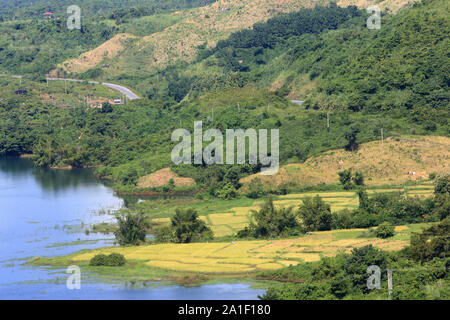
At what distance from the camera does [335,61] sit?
330ft

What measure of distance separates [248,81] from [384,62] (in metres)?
28.5

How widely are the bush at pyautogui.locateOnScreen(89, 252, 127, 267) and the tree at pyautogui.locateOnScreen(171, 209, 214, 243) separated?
6412 mm

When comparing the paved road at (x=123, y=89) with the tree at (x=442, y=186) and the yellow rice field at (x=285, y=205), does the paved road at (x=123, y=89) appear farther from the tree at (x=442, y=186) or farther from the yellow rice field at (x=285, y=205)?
the tree at (x=442, y=186)

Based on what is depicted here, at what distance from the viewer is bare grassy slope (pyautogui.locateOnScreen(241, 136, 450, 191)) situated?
72250 mm

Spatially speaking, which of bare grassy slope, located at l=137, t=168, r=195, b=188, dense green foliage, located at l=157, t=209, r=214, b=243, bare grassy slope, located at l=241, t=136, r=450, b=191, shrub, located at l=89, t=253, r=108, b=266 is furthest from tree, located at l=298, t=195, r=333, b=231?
bare grassy slope, located at l=137, t=168, r=195, b=188

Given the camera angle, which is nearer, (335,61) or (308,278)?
(308,278)

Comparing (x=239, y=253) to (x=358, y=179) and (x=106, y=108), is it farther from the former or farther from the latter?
(x=106, y=108)

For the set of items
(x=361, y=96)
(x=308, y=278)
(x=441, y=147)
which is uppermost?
(x=361, y=96)

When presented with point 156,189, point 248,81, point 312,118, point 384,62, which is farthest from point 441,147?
point 248,81

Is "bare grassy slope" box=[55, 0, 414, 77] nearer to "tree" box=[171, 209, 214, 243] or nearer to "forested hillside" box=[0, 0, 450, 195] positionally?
"forested hillside" box=[0, 0, 450, 195]

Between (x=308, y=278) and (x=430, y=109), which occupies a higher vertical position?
(x=430, y=109)

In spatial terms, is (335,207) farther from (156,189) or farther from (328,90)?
(328,90)

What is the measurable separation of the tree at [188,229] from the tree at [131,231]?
2.29 meters

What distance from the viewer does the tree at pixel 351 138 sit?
76.4 metres
